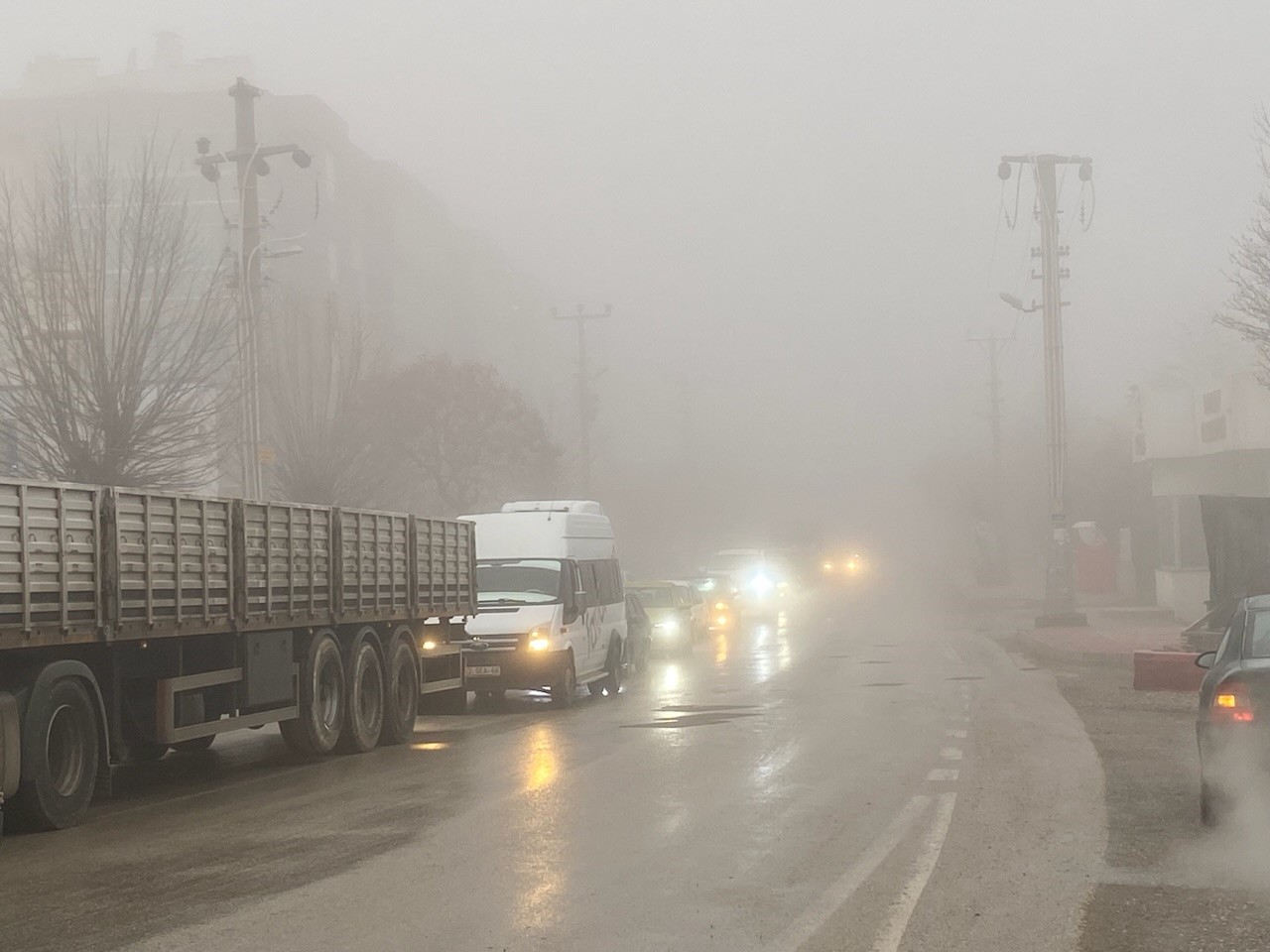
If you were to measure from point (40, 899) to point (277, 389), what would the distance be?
97.2 feet

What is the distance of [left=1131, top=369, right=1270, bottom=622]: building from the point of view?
40.5 meters

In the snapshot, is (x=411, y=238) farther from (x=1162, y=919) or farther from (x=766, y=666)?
(x=1162, y=919)

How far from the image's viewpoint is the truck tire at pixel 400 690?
17062 millimetres

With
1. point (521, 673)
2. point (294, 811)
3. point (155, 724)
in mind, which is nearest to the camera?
point (294, 811)

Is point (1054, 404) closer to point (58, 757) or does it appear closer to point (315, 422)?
point (315, 422)

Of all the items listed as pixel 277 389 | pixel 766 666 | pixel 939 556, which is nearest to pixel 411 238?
pixel 939 556

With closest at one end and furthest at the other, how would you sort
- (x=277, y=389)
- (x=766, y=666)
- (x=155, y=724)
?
(x=155, y=724)
(x=766, y=666)
(x=277, y=389)

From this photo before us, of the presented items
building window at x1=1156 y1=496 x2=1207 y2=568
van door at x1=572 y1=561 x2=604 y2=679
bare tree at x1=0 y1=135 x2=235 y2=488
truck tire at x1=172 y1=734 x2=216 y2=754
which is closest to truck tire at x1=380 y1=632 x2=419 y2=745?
truck tire at x1=172 y1=734 x2=216 y2=754

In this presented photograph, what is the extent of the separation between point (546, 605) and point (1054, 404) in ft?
71.6

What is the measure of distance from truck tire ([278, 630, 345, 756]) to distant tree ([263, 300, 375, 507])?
1910 centimetres

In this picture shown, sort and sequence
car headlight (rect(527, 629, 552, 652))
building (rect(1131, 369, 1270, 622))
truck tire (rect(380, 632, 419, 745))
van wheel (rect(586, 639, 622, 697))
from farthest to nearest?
building (rect(1131, 369, 1270, 622)) → van wheel (rect(586, 639, 622, 697)) → car headlight (rect(527, 629, 552, 652)) → truck tire (rect(380, 632, 419, 745))

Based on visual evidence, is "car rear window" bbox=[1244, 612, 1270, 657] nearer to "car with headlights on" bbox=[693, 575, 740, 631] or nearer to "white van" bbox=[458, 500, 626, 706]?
"white van" bbox=[458, 500, 626, 706]

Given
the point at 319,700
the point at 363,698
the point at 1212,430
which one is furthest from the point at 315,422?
the point at 1212,430

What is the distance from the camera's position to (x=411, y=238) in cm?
12225
